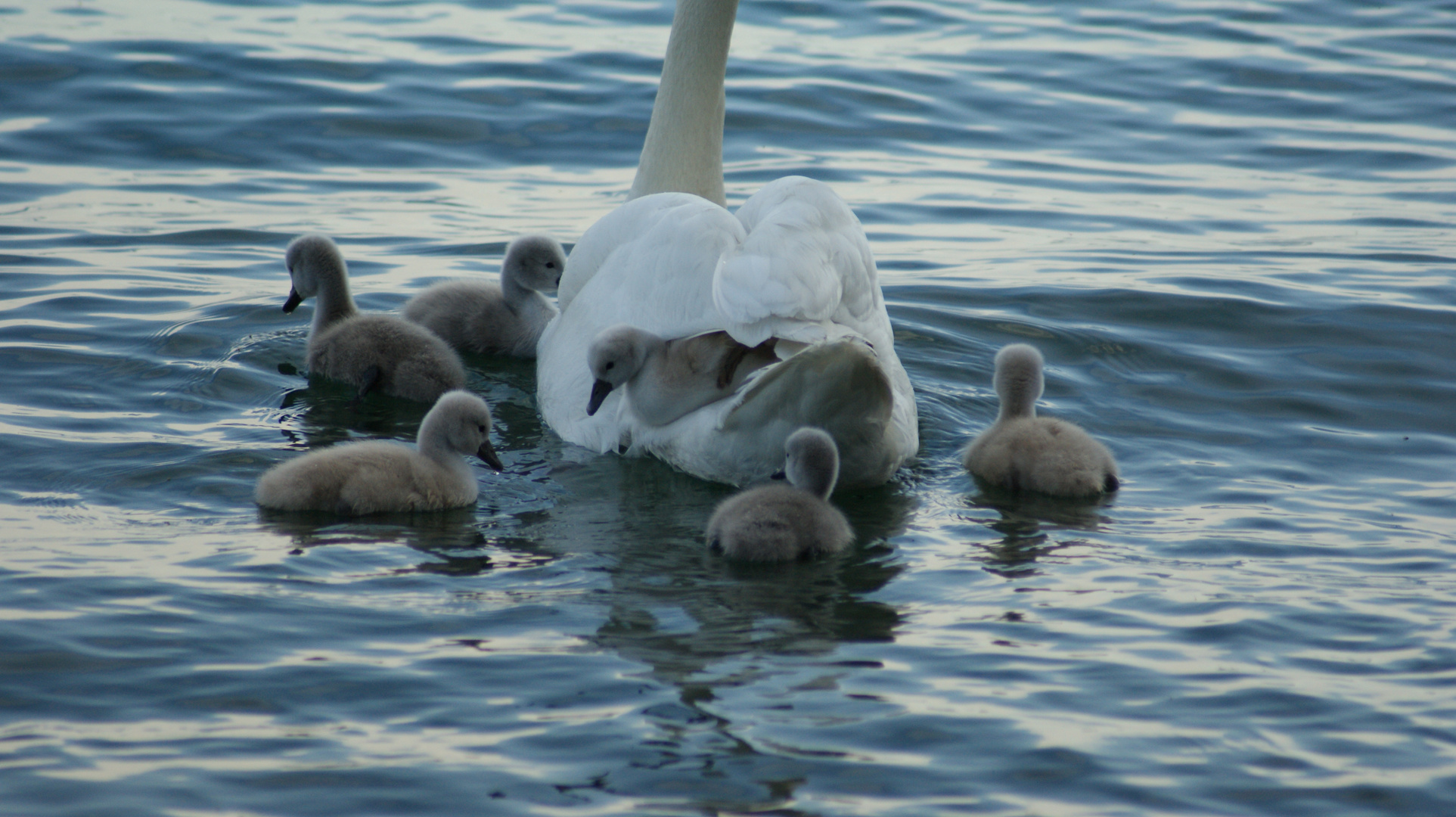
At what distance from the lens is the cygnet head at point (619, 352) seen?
647 centimetres

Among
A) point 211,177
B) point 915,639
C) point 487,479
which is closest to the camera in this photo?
point 915,639

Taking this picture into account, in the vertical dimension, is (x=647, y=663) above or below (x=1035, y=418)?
below

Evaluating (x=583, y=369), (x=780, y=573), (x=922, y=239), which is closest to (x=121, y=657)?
(x=780, y=573)

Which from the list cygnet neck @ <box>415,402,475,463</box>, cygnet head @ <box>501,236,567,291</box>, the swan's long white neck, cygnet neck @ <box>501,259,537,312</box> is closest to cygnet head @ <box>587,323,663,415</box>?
cygnet neck @ <box>415,402,475,463</box>

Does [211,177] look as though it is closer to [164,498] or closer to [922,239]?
[922,239]

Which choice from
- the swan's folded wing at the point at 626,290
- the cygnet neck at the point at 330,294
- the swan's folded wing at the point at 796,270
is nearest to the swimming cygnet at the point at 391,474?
the swan's folded wing at the point at 626,290

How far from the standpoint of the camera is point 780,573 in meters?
5.70

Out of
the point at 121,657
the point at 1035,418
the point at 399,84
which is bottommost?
the point at 121,657

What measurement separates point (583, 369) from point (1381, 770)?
12.8 feet

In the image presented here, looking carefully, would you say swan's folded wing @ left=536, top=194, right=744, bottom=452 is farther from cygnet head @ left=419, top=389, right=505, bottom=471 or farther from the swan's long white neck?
the swan's long white neck

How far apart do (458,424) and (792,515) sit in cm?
152

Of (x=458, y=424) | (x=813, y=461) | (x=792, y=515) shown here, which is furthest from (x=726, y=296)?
(x=458, y=424)

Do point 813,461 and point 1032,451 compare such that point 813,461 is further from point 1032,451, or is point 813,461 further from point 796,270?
point 1032,451

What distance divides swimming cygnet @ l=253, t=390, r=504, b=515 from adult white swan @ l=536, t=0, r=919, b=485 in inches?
29.6
